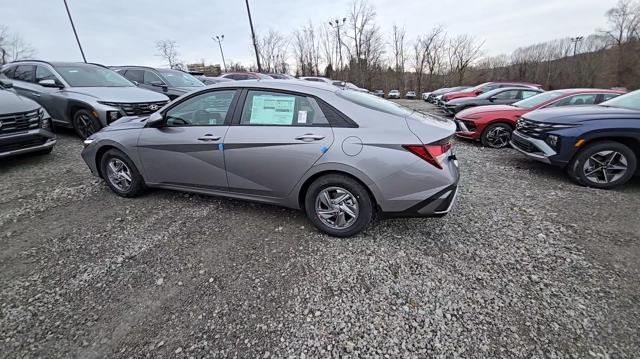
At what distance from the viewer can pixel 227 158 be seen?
298cm

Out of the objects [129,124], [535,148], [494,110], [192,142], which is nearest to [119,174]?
[129,124]

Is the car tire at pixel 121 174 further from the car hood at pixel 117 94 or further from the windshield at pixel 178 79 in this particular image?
the windshield at pixel 178 79

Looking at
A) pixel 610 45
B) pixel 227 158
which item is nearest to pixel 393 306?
pixel 227 158

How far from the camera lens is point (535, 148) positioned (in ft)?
14.3

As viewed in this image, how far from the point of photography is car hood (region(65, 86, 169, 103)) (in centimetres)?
551

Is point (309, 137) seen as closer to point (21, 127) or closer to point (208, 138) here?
point (208, 138)

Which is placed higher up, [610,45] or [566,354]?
[610,45]

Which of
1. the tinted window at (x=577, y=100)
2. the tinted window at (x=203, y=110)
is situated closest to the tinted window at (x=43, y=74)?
the tinted window at (x=203, y=110)

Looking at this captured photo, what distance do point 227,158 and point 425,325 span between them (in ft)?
7.78

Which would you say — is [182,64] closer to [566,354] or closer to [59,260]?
[59,260]

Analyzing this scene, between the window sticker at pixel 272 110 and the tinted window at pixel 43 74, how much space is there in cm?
598

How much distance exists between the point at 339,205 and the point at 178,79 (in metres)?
8.55

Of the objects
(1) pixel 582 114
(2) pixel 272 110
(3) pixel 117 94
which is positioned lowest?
(1) pixel 582 114

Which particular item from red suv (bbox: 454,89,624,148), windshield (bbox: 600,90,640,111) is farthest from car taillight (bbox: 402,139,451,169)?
red suv (bbox: 454,89,624,148)
